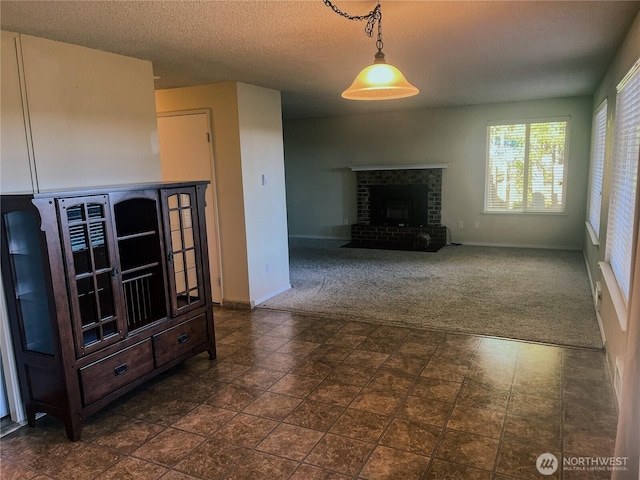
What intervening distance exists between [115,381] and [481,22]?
3.10 metres

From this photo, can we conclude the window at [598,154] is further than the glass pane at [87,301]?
Yes

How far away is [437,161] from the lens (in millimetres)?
7664

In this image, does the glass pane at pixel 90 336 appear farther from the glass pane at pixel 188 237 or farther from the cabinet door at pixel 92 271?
the glass pane at pixel 188 237

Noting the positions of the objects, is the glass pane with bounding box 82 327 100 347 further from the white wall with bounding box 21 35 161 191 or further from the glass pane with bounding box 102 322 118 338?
the white wall with bounding box 21 35 161 191

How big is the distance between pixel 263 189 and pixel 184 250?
5.97 feet

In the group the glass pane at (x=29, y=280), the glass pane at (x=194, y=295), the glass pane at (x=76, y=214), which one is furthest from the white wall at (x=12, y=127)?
the glass pane at (x=194, y=295)

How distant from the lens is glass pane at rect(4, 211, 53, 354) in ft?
8.09

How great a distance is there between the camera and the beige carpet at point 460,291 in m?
3.97

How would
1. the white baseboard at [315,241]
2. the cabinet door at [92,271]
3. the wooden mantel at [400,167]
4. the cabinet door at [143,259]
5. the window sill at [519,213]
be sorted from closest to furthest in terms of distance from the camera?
the cabinet door at [92,271] < the cabinet door at [143,259] < the window sill at [519,213] < the wooden mantel at [400,167] < the white baseboard at [315,241]

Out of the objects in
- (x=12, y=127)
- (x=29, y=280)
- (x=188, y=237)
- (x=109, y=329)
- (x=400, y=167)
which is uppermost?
(x=12, y=127)

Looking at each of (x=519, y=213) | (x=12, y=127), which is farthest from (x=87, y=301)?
(x=519, y=213)

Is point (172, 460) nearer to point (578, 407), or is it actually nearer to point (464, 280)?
point (578, 407)

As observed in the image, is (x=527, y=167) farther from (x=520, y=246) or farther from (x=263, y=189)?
(x=263, y=189)

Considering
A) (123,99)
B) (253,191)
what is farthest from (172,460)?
(253,191)
